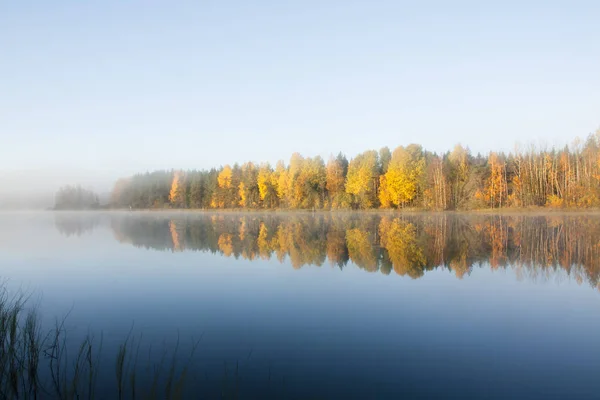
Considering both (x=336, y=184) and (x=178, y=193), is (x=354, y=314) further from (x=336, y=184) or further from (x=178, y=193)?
(x=178, y=193)

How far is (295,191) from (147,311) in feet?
232

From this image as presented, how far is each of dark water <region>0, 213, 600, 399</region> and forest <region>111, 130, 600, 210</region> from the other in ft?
152

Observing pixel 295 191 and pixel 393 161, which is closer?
pixel 393 161

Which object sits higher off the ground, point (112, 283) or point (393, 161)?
point (393, 161)

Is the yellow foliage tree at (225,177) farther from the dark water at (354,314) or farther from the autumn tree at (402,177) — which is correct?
the dark water at (354,314)

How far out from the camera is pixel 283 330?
876 centimetres

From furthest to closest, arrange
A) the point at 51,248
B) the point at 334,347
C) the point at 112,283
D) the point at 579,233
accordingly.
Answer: the point at 579,233, the point at 51,248, the point at 112,283, the point at 334,347

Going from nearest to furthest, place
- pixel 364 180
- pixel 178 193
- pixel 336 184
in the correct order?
pixel 364 180
pixel 336 184
pixel 178 193

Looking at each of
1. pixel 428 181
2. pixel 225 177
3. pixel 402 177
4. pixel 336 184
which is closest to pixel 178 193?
pixel 225 177

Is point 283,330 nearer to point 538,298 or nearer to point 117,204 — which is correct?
point 538,298

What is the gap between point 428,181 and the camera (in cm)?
6731

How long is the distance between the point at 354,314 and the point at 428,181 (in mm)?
61050

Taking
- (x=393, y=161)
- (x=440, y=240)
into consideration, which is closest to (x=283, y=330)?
(x=440, y=240)

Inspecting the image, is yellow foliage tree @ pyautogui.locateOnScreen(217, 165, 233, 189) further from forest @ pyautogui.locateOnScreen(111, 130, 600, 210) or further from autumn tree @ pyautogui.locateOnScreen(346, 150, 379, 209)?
autumn tree @ pyautogui.locateOnScreen(346, 150, 379, 209)
